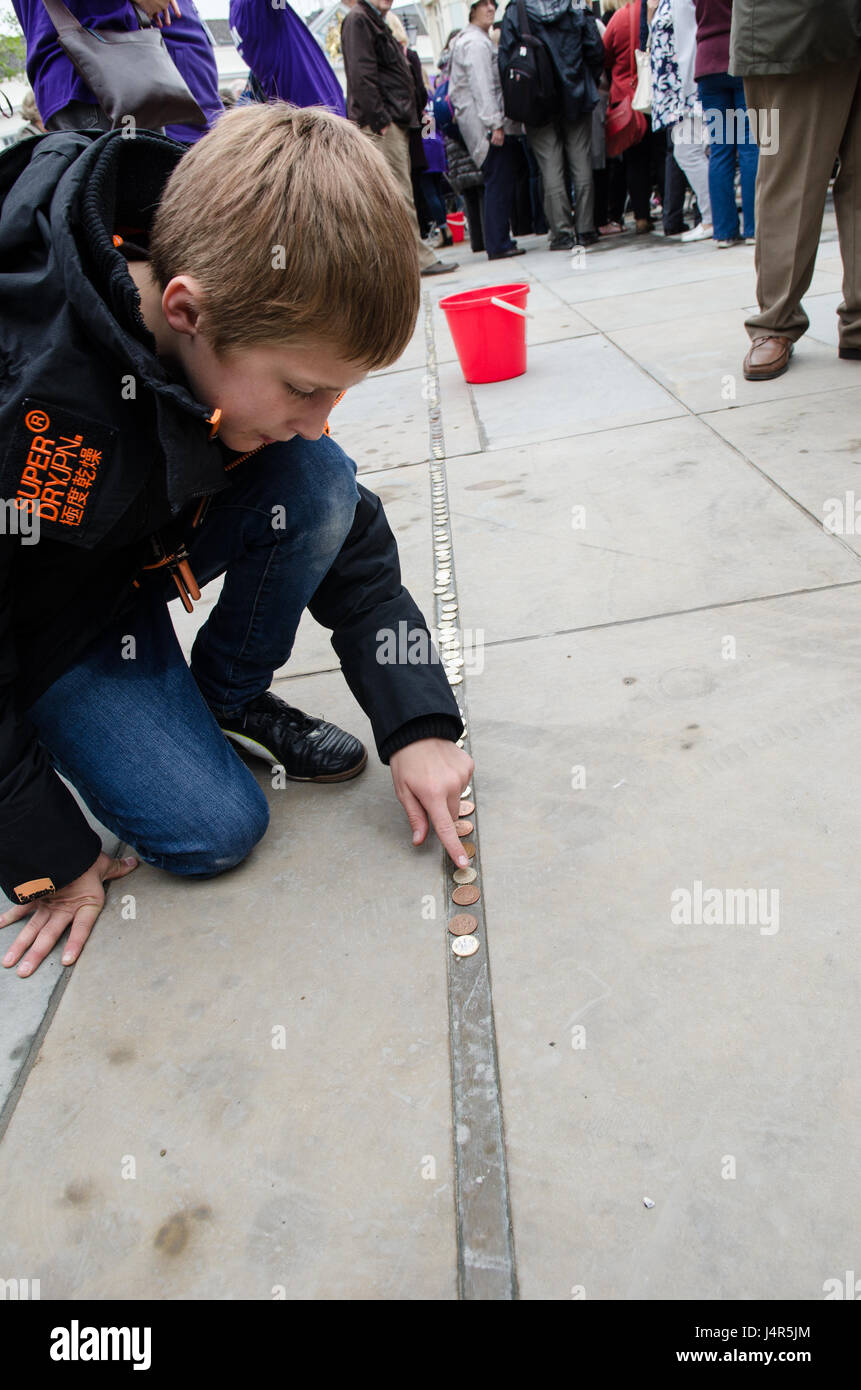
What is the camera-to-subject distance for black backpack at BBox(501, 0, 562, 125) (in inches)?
259

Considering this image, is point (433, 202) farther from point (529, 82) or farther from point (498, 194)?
point (529, 82)

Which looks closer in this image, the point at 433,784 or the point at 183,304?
the point at 183,304

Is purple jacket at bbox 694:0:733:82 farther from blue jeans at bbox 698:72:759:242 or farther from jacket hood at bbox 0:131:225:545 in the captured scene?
jacket hood at bbox 0:131:225:545

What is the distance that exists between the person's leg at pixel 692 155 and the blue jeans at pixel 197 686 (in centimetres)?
551

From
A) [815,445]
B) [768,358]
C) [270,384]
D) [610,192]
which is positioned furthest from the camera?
[610,192]

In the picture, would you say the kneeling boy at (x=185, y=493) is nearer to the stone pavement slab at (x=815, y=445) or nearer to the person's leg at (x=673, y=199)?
the stone pavement slab at (x=815, y=445)

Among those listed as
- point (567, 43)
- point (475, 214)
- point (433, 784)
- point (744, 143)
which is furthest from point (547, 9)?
point (433, 784)

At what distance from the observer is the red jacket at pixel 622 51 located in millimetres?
6793

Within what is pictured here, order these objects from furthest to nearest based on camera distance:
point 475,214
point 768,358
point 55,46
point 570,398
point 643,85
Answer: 1. point 475,214
2. point 643,85
3. point 570,398
4. point 768,358
5. point 55,46

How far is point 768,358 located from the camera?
3332 mm

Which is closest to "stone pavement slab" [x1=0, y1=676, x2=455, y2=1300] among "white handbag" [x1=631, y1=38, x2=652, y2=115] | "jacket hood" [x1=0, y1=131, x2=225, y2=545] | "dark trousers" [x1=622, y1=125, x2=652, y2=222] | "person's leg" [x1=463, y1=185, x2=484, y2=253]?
"jacket hood" [x1=0, y1=131, x2=225, y2=545]

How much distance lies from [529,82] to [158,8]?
521 cm

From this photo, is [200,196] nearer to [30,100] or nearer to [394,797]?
[394,797]
